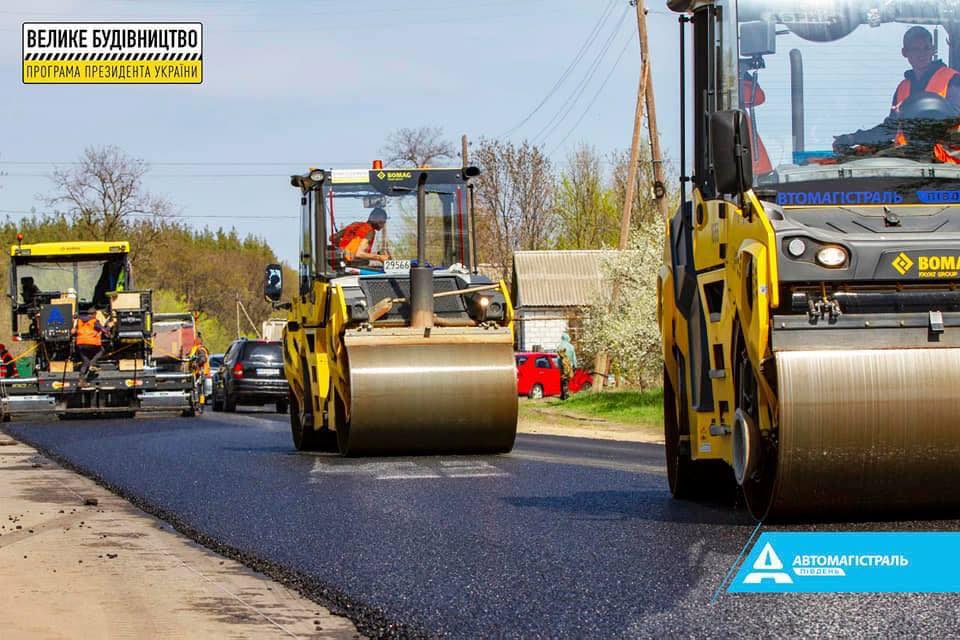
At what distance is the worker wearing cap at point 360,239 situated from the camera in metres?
14.9

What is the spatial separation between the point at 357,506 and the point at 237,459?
4988 mm

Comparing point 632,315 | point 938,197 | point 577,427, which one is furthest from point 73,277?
point 938,197

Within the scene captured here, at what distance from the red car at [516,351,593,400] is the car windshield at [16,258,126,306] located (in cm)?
1170

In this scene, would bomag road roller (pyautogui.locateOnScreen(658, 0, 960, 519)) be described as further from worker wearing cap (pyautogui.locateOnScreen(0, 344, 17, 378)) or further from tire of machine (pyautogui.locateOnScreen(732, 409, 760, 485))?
worker wearing cap (pyautogui.locateOnScreen(0, 344, 17, 378))

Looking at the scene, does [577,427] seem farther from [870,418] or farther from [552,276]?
[552,276]

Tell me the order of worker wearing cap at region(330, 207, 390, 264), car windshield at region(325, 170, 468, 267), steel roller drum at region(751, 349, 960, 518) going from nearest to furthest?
1. steel roller drum at region(751, 349, 960, 518)
2. worker wearing cap at region(330, 207, 390, 264)
3. car windshield at region(325, 170, 468, 267)

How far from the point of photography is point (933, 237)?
23.5 ft

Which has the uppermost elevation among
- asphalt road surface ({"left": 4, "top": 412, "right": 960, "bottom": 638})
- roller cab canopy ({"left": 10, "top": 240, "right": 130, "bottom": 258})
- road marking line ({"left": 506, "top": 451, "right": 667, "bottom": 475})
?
roller cab canopy ({"left": 10, "top": 240, "right": 130, "bottom": 258})

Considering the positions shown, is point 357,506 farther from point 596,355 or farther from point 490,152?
point 490,152

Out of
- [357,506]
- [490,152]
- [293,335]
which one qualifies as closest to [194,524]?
[357,506]

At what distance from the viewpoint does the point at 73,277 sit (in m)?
27.9

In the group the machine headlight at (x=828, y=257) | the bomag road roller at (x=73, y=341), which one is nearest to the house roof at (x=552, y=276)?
the bomag road roller at (x=73, y=341)

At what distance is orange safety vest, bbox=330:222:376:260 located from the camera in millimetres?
14875

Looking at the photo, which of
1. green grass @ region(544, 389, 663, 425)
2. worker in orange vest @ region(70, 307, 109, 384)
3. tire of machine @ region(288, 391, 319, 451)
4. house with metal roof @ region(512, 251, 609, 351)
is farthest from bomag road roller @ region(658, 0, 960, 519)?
house with metal roof @ region(512, 251, 609, 351)
